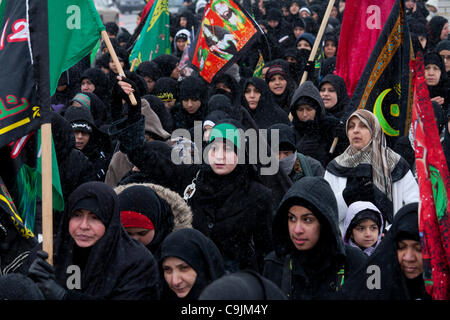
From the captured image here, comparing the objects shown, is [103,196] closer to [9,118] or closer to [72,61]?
[9,118]

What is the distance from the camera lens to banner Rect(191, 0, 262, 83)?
321 inches

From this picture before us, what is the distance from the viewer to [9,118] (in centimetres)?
400

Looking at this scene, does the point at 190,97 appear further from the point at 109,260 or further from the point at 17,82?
the point at 109,260

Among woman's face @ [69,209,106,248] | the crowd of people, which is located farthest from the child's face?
woman's face @ [69,209,106,248]

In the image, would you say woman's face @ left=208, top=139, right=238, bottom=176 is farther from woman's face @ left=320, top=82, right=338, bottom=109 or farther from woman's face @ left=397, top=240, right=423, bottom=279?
woman's face @ left=320, top=82, right=338, bottom=109

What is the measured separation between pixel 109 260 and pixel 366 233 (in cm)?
191

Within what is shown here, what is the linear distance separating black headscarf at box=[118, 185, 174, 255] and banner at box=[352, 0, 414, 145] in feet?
8.21

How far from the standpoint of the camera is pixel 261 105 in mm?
8016

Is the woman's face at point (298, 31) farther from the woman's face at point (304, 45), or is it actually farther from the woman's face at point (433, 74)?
the woman's face at point (433, 74)

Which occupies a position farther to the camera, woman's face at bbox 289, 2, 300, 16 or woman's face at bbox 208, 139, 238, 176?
woman's face at bbox 289, 2, 300, 16

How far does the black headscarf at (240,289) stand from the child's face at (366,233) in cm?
246

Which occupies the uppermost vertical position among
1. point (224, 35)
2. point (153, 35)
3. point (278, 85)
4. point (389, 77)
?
point (153, 35)

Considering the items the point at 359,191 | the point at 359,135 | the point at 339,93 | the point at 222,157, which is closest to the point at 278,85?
the point at 339,93

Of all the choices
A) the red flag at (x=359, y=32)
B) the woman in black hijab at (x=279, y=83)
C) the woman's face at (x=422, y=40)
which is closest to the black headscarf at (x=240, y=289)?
the red flag at (x=359, y=32)
